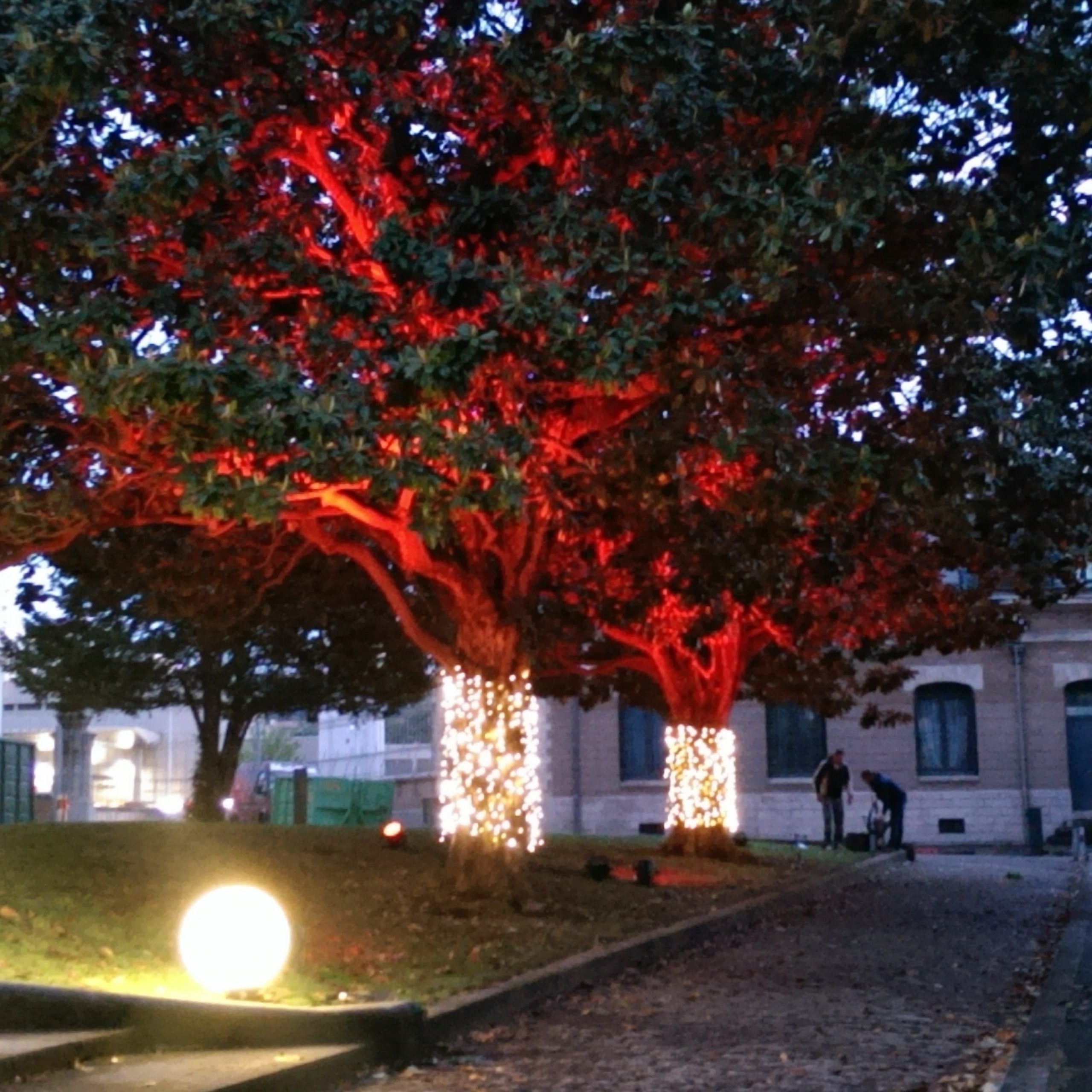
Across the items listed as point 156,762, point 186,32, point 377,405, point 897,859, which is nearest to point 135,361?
point 377,405

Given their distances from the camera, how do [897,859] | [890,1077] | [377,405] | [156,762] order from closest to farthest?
[890,1077] → [377,405] → [897,859] → [156,762]

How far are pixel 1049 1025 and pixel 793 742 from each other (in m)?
30.5

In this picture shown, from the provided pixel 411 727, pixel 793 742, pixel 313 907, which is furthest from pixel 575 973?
pixel 411 727

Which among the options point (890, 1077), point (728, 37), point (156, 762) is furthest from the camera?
point (156, 762)

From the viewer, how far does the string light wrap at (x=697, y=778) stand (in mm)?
24062

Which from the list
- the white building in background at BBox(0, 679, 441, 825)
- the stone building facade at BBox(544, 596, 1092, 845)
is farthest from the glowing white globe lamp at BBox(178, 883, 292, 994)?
the white building in background at BBox(0, 679, 441, 825)

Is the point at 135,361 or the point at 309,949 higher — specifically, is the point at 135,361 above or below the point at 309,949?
above

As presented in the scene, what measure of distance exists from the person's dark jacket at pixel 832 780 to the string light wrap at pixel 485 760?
14.2 meters

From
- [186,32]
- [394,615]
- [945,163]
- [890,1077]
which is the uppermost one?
[186,32]

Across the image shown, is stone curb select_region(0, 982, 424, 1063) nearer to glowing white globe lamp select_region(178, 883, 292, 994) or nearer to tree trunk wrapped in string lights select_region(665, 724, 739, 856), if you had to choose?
glowing white globe lamp select_region(178, 883, 292, 994)

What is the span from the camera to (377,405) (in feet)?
39.4

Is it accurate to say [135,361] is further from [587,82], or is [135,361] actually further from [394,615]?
[394,615]

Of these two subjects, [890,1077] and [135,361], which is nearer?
[890,1077]

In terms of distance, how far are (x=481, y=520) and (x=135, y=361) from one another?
4194mm
